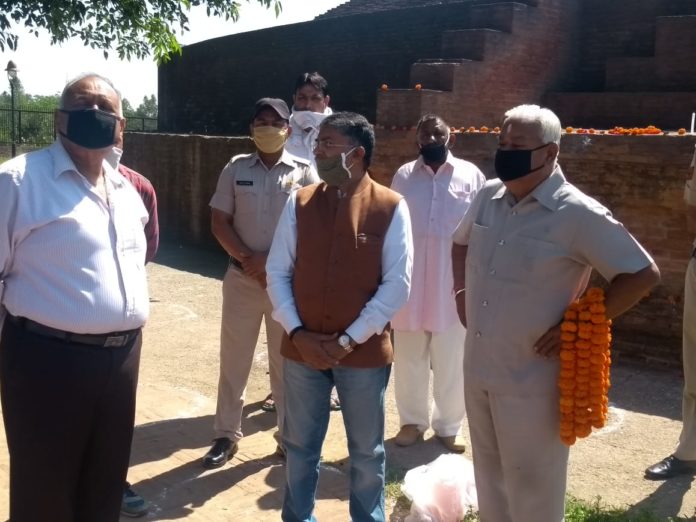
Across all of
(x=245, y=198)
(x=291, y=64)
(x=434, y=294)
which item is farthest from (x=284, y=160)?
(x=291, y=64)

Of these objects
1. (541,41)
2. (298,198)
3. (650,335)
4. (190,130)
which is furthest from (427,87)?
(190,130)

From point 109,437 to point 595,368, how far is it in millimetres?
1774

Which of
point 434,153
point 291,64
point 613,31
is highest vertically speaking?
point 613,31

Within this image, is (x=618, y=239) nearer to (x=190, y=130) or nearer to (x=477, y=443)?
(x=477, y=443)

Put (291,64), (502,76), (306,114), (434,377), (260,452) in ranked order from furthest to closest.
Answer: (291,64) < (502,76) < (306,114) < (434,377) < (260,452)

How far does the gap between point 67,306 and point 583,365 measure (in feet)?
5.83

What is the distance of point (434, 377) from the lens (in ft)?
15.7

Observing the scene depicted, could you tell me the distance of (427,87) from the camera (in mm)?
9367

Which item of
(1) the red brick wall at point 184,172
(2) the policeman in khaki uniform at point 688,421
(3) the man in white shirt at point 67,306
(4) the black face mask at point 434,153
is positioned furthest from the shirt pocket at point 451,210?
(1) the red brick wall at point 184,172

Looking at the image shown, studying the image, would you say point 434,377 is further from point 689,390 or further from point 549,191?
point 549,191

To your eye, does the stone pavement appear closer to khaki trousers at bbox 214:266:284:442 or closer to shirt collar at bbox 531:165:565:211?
khaki trousers at bbox 214:266:284:442

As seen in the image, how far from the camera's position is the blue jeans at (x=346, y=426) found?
317cm

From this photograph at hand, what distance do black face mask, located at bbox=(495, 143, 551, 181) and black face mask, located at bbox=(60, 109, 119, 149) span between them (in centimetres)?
141

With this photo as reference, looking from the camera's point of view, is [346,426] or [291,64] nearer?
[346,426]
